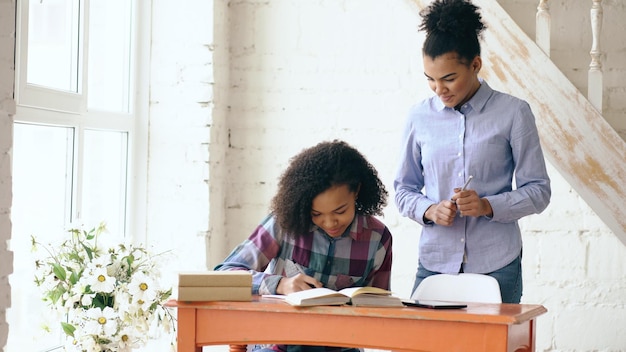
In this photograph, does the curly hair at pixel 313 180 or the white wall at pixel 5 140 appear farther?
the curly hair at pixel 313 180

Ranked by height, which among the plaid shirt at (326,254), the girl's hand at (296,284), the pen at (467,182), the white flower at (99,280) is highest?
the pen at (467,182)

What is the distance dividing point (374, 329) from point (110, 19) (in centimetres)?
210

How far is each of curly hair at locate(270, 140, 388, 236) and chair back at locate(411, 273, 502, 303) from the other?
1.04 ft

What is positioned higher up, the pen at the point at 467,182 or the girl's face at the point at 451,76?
the girl's face at the point at 451,76

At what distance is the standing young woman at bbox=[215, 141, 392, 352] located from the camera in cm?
255

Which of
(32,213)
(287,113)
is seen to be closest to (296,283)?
(32,213)

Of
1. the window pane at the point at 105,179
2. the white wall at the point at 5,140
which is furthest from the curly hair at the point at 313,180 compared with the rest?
the window pane at the point at 105,179

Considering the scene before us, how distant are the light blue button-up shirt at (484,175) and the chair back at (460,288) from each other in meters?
0.09

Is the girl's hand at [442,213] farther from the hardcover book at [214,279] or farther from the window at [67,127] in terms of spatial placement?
the window at [67,127]

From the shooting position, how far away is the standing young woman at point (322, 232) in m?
2.55

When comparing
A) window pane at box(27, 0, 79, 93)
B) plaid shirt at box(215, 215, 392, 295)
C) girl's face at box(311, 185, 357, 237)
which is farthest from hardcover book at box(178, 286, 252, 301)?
window pane at box(27, 0, 79, 93)

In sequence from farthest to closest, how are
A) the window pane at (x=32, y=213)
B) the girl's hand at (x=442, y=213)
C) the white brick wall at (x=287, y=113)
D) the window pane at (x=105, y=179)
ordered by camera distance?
the white brick wall at (x=287, y=113)
the window pane at (x=105, y=179)
the window pane at (x=32, y=213)
the girl's hand at (x=442, y=213)

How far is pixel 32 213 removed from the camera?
3070 mm

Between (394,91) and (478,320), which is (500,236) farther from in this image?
(394,91)
